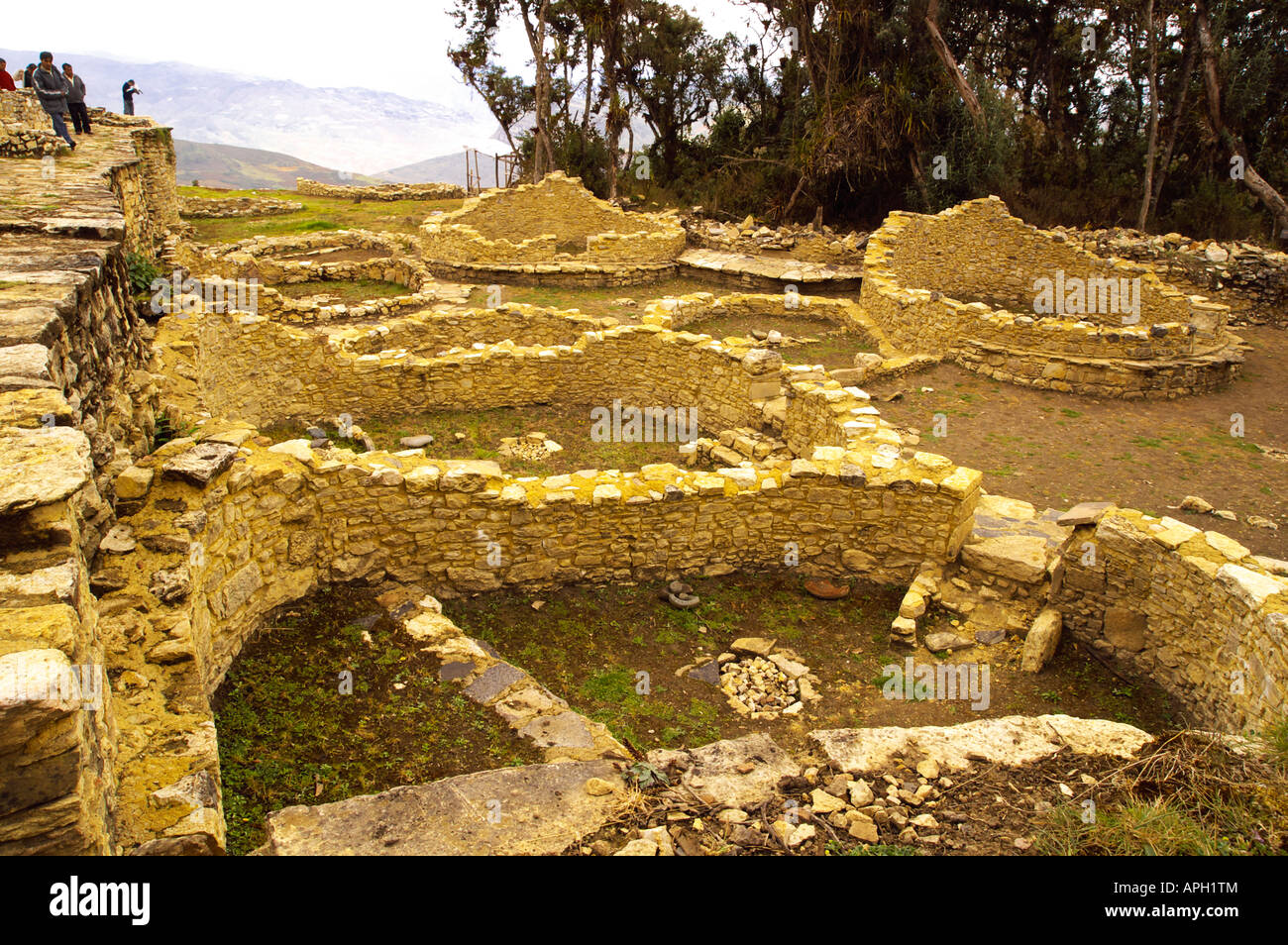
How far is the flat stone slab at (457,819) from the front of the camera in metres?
3.65

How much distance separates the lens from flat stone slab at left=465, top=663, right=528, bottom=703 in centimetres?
558

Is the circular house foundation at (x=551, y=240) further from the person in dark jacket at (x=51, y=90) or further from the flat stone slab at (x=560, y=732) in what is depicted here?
the flat stone slab at (x=560, y=732)

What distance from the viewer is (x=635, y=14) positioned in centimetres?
3028

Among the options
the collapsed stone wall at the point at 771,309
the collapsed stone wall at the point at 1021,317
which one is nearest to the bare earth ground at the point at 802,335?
the collapsed stone wall at the point at 771,309

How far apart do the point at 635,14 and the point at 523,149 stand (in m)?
7.18

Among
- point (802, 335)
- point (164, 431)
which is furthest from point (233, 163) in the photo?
point (164, 431)

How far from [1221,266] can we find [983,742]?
1767 cm

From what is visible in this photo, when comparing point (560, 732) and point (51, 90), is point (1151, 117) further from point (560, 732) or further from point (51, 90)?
point (51, 90)

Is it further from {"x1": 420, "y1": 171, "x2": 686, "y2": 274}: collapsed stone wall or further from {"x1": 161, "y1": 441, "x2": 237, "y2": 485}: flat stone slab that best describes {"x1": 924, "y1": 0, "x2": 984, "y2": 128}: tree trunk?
{"x1": 161, "y1": 441, "x2": 237, "y2": 485}: flat stone slab

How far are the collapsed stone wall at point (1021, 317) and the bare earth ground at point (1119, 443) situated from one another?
35cm

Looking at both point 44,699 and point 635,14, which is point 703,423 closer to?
point 44,699

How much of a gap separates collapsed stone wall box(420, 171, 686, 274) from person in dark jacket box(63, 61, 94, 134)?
811 centimetres

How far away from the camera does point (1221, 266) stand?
56.7ft
